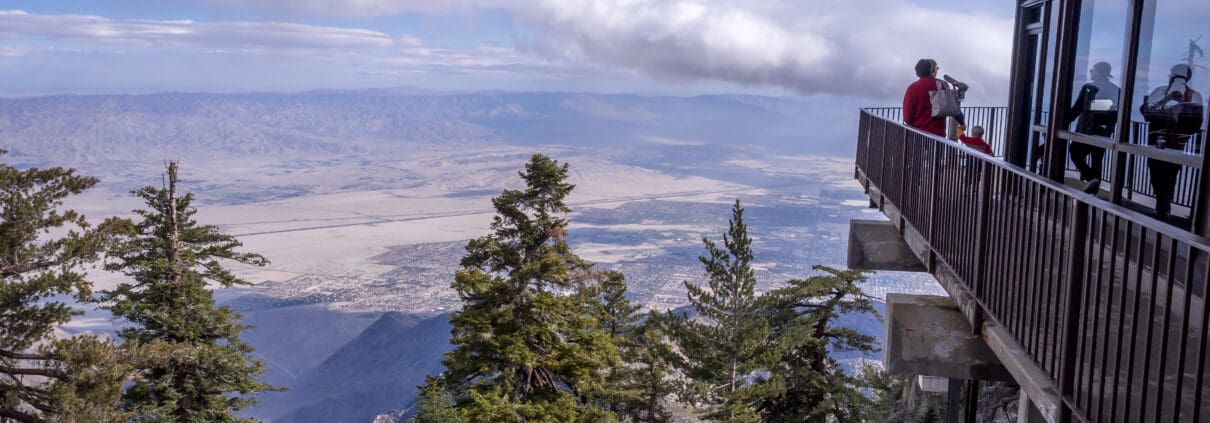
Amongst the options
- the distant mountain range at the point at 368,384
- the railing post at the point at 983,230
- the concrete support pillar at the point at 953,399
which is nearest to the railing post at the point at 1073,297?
the railing post at the point at 983,230

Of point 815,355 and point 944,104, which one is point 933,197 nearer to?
point 944,104

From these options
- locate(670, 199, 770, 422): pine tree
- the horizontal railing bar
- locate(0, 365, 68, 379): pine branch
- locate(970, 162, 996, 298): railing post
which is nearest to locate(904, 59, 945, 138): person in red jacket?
the horizontal railing bar

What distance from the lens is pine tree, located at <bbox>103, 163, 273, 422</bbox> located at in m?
19.1

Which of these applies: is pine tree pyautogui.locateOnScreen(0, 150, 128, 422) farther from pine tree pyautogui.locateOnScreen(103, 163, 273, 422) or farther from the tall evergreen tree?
the tall evergreen tree

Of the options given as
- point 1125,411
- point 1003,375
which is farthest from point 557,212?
point 1125,411

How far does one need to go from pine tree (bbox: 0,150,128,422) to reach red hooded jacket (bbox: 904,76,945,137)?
43.3ft

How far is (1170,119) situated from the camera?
5879mm

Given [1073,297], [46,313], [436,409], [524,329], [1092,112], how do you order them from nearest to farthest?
[1073,297]
[1092,112]
[46,313]
[524,329]
[436,409]

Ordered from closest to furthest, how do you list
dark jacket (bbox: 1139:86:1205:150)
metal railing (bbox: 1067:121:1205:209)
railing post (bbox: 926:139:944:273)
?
dark jacket (bbox: 1139:86:1205:150)
metal railing (bbox: 1067:121:1205:209)
railing post (bbox: 926:139:944:273)

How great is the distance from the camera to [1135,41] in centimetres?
544

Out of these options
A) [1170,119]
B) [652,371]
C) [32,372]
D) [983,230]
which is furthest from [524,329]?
[1170,119]

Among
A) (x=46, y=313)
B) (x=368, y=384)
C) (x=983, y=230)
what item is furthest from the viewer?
(x=368, y=384)

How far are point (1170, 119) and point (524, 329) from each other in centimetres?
1363

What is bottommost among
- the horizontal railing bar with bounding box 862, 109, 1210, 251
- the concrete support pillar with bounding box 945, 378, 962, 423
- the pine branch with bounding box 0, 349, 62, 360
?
the pine branch with bounding box 0, 349, 62, 360
